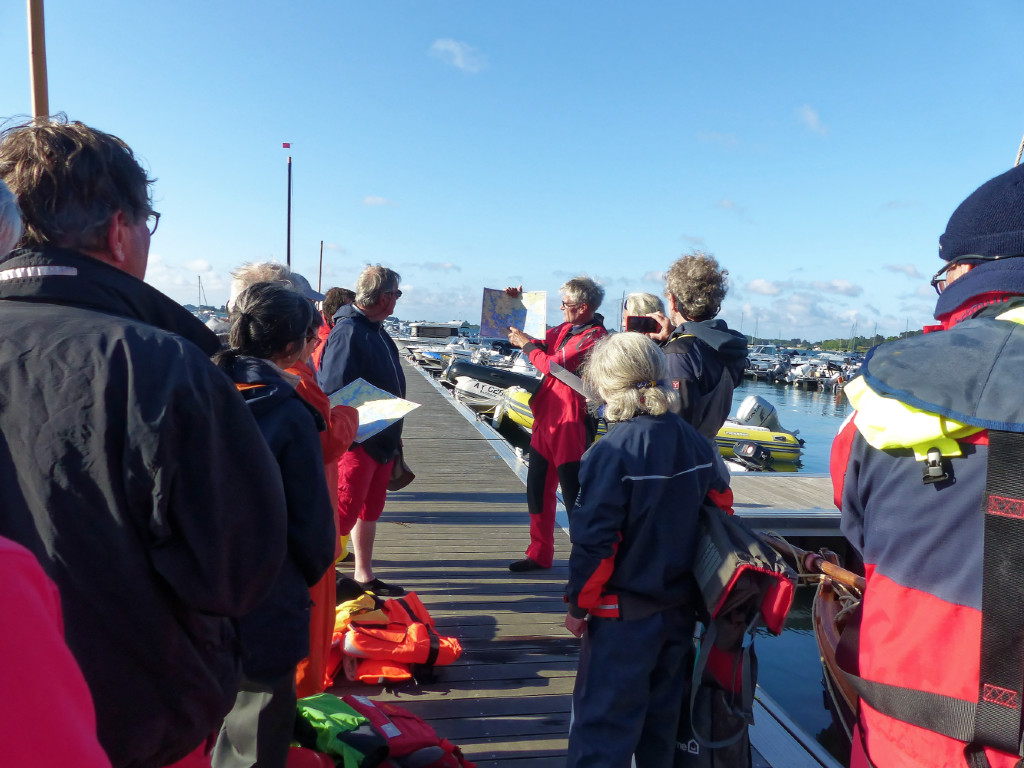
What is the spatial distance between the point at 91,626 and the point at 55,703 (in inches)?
27.6

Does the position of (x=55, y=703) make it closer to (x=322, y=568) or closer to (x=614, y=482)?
(x=322, y=568)

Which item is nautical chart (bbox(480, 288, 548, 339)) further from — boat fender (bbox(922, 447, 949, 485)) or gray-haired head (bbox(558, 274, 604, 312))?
boat fender (bbox(922, 447, 949, 485))

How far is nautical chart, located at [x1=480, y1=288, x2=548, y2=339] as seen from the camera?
4637 millimetres

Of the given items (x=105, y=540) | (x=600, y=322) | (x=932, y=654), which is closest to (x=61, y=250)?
(x=105, y=540)

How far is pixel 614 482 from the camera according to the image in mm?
2129

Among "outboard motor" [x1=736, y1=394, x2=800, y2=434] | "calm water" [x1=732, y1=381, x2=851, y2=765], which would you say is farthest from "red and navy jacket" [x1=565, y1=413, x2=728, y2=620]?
"outboard motor" [x1=736, y1=394, x2=800, y2=434]

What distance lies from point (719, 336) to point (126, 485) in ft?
8.62

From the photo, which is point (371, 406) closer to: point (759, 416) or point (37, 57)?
point (37, 57)

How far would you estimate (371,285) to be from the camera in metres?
3.74

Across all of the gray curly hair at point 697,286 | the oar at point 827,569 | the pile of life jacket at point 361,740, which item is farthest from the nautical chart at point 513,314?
the pile of life jacket at point 361,740

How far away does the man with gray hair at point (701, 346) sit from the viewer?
310 centimetres

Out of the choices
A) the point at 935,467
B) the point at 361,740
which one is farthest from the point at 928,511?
the point at 361,740

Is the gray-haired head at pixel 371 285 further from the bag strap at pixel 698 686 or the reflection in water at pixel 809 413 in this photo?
the reflection in water at pixel 809 413

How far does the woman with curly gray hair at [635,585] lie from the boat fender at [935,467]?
0.97 meters
